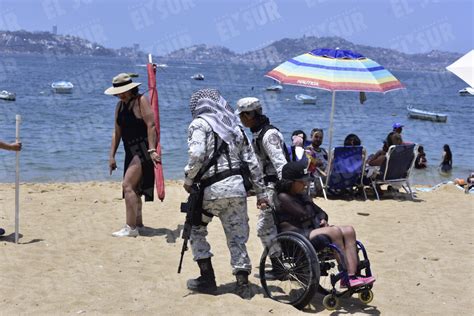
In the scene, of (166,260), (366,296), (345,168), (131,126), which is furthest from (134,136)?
(345,168)

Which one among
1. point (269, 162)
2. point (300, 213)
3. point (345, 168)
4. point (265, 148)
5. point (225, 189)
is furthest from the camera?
point (345, 168)

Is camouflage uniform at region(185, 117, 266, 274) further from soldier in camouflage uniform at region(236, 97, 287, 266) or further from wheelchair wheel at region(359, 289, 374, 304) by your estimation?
wheelchair wheel at region(359, 289, 374, 304)

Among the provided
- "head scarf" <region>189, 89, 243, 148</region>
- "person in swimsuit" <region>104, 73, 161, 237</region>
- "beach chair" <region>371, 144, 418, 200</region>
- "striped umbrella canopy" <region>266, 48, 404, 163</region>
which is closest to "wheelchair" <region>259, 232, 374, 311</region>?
"head scarf" <region>189, 89, 243, 148</region>

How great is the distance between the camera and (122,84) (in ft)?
21.5

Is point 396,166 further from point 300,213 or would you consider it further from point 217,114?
point 217,114

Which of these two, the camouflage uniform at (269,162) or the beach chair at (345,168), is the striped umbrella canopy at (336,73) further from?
the camouflage uniform at (269,162)

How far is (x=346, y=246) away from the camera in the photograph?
4688mm

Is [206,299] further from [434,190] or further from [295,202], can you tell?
[434,190]

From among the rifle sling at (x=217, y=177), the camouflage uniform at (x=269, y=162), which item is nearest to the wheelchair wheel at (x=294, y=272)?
the camouflage uniform at (x=269, y=162)

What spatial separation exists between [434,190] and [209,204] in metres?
7.42

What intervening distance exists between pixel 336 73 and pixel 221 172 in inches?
179

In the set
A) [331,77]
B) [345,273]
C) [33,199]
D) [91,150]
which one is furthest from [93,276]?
[91,150]

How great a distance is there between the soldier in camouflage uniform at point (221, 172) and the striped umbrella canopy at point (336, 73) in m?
3.78

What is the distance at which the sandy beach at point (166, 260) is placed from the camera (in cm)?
470
